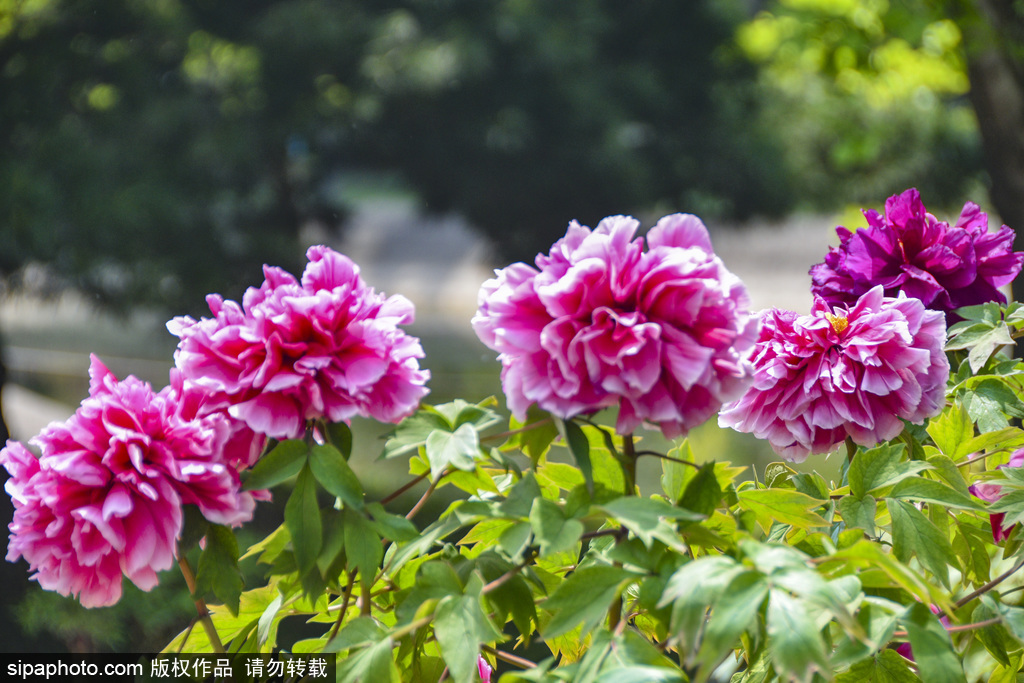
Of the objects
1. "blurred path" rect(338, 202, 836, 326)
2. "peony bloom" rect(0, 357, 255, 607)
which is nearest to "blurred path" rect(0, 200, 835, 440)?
"blurred path" rect(338, 202, 836, 326)

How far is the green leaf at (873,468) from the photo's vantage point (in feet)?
1.08

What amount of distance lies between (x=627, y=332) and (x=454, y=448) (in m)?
0.07

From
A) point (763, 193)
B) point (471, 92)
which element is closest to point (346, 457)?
point (471, 92)

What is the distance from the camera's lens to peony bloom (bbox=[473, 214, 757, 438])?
0.27 meters

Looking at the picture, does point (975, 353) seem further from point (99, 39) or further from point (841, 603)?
point (99, 39)

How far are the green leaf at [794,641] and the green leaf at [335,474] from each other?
0.13 metres

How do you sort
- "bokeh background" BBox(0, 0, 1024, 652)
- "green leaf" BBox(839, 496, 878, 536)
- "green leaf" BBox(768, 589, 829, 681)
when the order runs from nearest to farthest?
"green leaf" BBox(768, 589, 829, 681) < "green leaf" BBox(839, 496, 878, 536) < "bokeh background" BBox(0, 0, 1024, 652)

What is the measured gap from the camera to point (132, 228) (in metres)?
2.60

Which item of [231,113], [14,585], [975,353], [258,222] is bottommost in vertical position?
[975,353]

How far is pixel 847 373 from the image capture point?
1.16ft

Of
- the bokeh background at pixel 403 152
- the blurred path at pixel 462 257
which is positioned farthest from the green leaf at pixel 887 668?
the blurred path at pixel 462 257

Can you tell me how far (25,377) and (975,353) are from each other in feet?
13.3

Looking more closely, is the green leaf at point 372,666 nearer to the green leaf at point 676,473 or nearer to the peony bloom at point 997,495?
the green leaf at point 676,473

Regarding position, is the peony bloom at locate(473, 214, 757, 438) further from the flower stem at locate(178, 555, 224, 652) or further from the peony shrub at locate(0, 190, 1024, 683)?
the flower stem at locate(178, 555, 224, 652)
